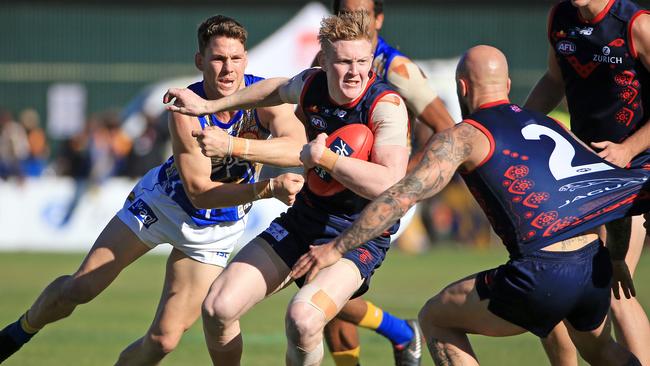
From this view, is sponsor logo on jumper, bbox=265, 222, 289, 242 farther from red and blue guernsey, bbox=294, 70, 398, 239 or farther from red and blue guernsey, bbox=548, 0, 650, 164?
red and blue guernsey, bbox=548, 0, 650, 164

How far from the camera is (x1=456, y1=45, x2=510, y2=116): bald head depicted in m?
5.56

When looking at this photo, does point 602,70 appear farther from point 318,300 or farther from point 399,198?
point 318,300

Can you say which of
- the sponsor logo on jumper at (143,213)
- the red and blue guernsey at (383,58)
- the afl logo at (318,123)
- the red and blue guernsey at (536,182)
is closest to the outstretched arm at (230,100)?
the afl logo at (318,123)

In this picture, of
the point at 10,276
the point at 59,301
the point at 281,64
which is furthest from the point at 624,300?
the point at 281,64

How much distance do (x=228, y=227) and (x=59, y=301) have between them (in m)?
1.15

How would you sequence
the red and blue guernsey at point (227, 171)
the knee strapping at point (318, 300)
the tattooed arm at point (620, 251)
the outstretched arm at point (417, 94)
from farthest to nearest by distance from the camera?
1. the outstretched arm at point (417, 94)
2. the red and blue guernsey at point (227, 171)
3. the tattooed arm at point (620, 251)
4. the knee strapping at point (318, 300)

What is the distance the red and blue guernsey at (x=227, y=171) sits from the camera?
681 centimetres

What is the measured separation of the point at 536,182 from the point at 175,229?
2.50 meters

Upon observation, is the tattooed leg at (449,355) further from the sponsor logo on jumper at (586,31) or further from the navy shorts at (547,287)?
the sponsor logo on jumper at (586,31)

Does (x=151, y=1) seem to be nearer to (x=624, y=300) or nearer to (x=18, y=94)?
(x=18, y=94)

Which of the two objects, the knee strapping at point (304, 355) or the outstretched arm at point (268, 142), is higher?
the outstretched arm at point (268, 142)

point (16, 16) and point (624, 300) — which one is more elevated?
point (624, 300)

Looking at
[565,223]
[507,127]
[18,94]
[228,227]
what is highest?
[507,127]

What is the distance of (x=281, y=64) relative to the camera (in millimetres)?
18188
